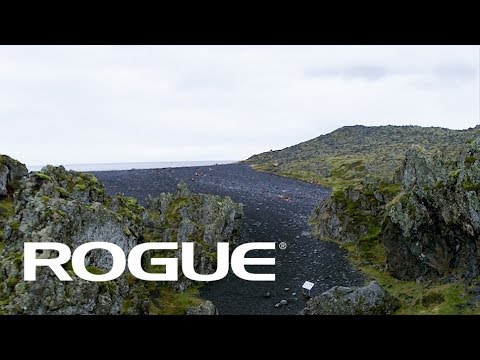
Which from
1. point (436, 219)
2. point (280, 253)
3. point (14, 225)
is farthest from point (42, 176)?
point (436, 219)

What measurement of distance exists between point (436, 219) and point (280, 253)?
2427 cm

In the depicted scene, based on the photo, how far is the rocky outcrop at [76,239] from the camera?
30406 mm

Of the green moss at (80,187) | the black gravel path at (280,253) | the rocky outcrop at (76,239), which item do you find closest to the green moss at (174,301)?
the rocky outcrop at (76,239)

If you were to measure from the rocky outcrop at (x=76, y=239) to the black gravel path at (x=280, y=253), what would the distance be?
6.57 meters

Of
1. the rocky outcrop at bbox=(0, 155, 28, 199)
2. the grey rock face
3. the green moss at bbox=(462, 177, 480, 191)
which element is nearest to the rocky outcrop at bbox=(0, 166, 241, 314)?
the grey rock face

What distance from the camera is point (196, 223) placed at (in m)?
64.0

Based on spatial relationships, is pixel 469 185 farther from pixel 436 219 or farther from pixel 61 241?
pixel 61 241

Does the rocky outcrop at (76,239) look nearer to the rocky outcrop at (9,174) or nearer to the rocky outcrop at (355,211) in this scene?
the rocky outcrop at (9,174)

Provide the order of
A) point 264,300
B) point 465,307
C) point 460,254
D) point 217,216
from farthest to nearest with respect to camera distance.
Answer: point 217,216 < point 264,300 < point 460,254 < point 465,307
